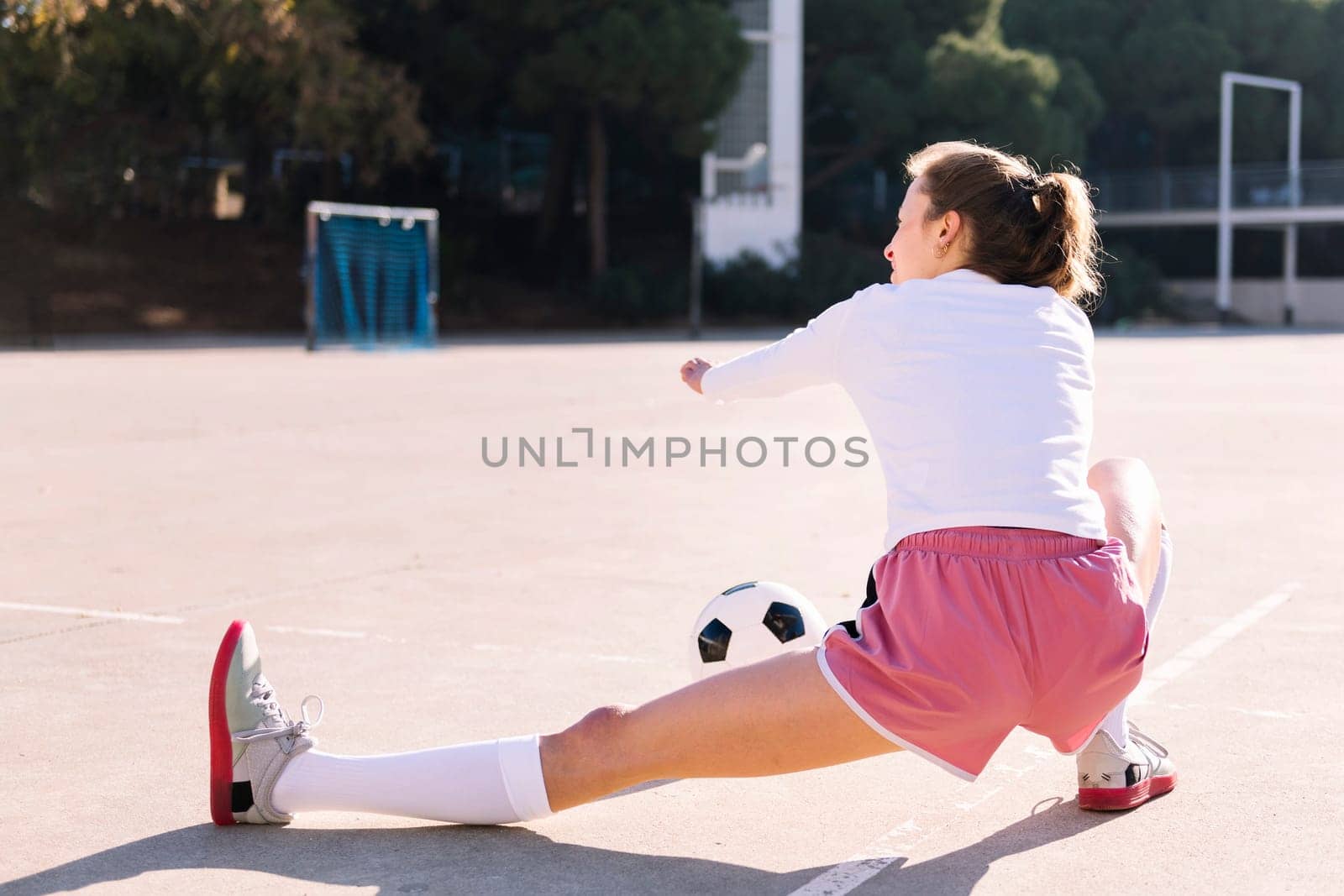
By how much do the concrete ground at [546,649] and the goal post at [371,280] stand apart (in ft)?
52.5

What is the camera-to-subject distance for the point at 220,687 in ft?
11.0

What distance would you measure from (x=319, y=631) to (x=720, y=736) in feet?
8.84

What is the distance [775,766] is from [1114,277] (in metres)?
45.2

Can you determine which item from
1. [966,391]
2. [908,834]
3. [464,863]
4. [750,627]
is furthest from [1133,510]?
[464,863]

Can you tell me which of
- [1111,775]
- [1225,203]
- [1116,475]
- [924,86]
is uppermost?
[924,86]

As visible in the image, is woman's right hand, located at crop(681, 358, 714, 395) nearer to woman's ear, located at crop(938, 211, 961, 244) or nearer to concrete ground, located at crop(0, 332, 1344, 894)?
woman's ear, located at crop(938, 211, 961, 244)

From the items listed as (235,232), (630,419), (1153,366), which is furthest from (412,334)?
(630,419)

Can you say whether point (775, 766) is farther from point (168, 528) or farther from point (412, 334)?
point (412, 334)

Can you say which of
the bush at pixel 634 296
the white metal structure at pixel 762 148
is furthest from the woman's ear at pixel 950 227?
Result: the white metal structure at pixel 762 148

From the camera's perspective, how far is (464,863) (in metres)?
3.18

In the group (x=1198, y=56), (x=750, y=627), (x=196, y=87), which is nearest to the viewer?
(x=750, y=627)

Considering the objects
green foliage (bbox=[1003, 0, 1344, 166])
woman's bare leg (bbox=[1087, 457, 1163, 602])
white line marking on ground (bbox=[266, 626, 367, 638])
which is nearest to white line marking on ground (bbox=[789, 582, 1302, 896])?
woman's bare leg (bbox=[1087, 457, 1163, 602])

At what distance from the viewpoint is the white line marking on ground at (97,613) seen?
18.3 ft

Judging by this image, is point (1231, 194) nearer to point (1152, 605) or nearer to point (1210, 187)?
point (1210, 187)
